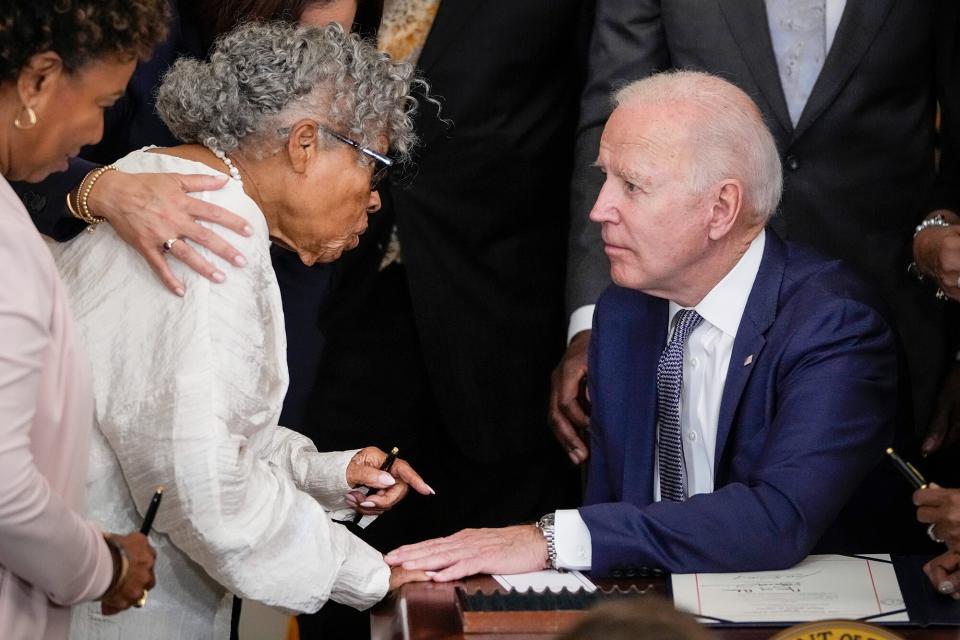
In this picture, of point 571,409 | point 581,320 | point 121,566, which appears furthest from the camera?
point 581,320

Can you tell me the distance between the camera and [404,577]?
2.59 metres

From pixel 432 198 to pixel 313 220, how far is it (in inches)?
43.2

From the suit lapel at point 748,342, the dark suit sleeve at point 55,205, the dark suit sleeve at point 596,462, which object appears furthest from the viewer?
the dark suit sleeve at point 596,462

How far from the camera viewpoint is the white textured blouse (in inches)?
93.0

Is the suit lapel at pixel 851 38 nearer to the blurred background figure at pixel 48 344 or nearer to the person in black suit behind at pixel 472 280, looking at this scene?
the person in black suit behind at pixel 472 280

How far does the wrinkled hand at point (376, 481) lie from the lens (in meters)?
2.87

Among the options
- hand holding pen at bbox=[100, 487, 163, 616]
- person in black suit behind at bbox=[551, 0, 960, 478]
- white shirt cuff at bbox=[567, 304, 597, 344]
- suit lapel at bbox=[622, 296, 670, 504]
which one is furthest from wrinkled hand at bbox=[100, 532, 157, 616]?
white shirt cuff at bbox=[567, 304, 597, 344]

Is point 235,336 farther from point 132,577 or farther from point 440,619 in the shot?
point 440,619

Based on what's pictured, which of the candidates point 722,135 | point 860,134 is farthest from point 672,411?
point 860,134

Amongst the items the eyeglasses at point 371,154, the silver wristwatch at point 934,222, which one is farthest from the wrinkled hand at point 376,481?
the silver wristwatch at point 934,222

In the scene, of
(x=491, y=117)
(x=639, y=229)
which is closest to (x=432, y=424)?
(x=491, y=117)

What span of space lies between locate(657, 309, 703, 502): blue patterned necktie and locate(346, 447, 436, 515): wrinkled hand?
528 mm

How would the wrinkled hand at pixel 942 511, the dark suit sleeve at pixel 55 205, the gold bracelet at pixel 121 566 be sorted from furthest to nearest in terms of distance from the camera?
1. the dark suit sleeve at pixel 55 205
2. the wrinkled hand at pixel 942 511
3. the gold bracelet at pixel 121 566

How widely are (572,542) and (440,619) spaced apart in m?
0.35
